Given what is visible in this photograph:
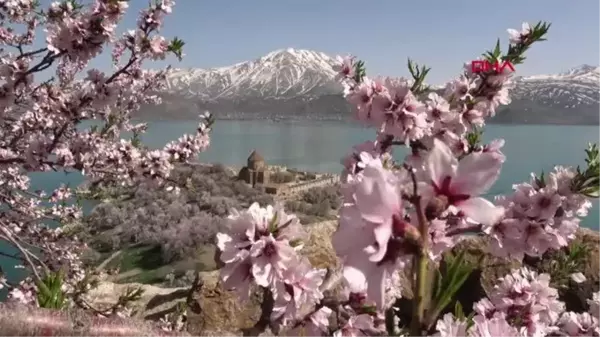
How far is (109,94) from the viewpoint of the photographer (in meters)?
4.66

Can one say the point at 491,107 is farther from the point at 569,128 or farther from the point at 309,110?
the point at 309,110

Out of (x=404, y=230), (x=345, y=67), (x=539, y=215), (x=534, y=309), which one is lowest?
(x=534, y=309)

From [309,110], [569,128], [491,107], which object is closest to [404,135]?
[491,107]

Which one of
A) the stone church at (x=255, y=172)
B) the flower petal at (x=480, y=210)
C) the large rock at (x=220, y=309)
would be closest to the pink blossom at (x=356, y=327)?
the flower petal at (x=480, y=210)

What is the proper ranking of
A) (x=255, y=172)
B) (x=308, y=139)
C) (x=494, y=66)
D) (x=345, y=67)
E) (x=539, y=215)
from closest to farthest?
1. (x=539, y=215)
2. (x=494, y=66)
3. (x=345, y=67)
4. (x=255, y=172)
5. (x=308, y=139)

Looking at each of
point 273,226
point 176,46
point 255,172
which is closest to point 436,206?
point 273,226

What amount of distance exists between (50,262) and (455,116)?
17.7 feet

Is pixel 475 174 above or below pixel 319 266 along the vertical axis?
above

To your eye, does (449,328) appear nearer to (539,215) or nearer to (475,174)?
(475,174)

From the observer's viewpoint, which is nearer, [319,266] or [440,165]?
[440,165]

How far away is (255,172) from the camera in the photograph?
131ft

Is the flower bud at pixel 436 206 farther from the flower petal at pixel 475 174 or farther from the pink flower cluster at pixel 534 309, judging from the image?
the pink flower cluster at pixel 534 309

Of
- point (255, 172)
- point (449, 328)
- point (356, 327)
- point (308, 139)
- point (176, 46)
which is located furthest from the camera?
point (308, 139)

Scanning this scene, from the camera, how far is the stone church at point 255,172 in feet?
130
